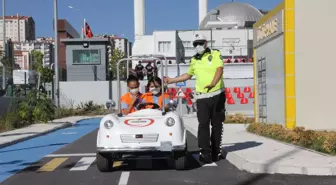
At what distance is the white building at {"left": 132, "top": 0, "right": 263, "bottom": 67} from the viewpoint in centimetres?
6525

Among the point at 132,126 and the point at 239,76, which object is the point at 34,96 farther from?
the point at 239,76

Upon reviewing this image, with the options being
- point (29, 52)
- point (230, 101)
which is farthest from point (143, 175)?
point (29, 52)

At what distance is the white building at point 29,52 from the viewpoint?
101 m

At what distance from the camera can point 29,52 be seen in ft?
399

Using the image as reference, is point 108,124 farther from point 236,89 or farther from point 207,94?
point 236,89

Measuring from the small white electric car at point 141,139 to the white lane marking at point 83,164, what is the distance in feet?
2.90

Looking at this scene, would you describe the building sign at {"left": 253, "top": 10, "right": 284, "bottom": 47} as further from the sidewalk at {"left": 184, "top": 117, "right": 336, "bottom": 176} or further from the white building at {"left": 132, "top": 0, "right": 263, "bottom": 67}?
the white building at {"left": 132, "top": 0, "right": 263, "bottom": 67}

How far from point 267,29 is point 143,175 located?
35.7 ft

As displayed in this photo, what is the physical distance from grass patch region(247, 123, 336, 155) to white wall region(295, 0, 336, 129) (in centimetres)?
132

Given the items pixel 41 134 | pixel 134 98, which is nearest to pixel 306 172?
pixel 134 98

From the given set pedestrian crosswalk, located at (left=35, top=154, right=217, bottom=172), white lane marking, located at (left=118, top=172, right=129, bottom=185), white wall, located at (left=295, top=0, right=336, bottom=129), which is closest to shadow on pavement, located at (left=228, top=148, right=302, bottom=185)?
pedestrian crosswalk, located at (left=35, top=154, right=217, bottom=172)

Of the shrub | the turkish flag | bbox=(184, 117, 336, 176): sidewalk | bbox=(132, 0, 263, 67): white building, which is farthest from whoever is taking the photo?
bbox=(132, 0, 263, 67): white building

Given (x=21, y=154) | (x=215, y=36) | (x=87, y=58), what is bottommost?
(x=21, y=154)

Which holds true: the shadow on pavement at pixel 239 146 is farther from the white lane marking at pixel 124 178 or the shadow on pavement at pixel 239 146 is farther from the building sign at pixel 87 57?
the building sign at pixel 87 57
